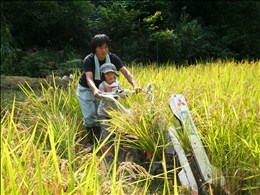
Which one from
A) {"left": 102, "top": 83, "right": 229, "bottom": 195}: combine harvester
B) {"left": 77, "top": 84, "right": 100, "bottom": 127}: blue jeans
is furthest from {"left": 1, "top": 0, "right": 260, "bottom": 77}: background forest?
{"left": 102, "top": 83, "right": 229, "bottom": 195}: combine harvester

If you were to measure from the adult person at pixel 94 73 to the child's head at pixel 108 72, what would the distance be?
129mm

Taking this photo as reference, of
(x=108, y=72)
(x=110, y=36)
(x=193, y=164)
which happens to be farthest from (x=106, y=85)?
(x=110, y=36)

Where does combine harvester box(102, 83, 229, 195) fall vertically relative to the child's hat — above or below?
below

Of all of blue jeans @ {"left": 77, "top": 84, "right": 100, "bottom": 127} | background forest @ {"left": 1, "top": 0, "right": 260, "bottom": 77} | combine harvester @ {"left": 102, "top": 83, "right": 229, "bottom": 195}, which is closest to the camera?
combine harvester @ {"left": 102, "top": 83, "right": 229, "bottom": 195}

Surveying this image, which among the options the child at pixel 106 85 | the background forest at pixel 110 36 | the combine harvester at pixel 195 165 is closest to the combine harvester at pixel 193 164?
the combine harvester at pixel 195 165

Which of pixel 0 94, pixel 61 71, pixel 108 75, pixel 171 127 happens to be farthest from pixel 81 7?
pixel 171 127

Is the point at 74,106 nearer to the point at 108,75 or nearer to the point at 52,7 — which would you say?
the point at 108,75

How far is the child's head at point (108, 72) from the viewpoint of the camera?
3.27m

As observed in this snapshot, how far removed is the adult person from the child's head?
129 mm

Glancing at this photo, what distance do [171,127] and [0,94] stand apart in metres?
4.97

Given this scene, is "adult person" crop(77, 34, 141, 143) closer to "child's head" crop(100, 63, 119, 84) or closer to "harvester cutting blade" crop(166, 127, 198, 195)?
"child's head" crop(100, 63, 119, 84)

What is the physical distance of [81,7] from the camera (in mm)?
11484

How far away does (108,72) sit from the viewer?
3.29 m

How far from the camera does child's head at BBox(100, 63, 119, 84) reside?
3.27 m
